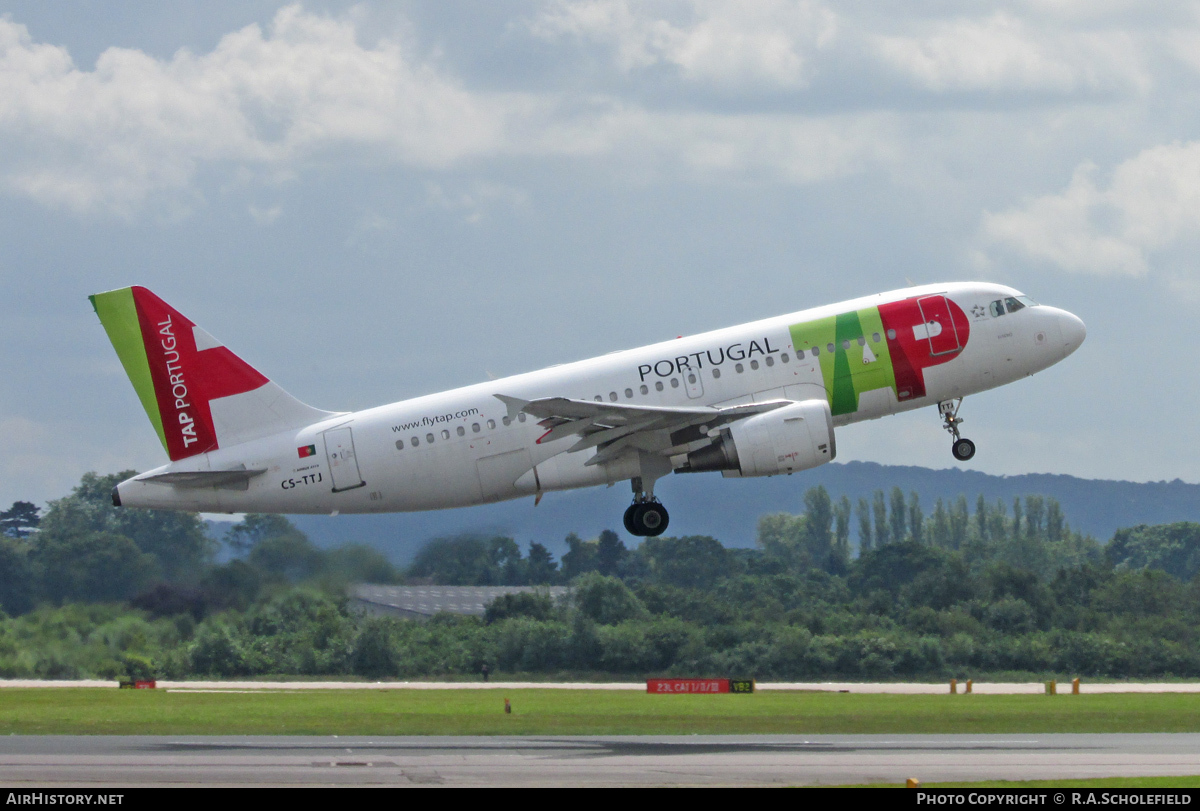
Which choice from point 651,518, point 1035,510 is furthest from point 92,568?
point 1035,510

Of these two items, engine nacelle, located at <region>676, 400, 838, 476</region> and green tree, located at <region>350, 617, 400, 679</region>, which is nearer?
engine nacelle, located at <region>676, 400, 838, 476</region>

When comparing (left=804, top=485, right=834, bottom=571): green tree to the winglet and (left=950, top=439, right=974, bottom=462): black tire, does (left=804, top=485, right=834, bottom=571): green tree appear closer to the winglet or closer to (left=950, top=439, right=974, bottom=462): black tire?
(left=950, top=439, right=974, bottom=462): black tire

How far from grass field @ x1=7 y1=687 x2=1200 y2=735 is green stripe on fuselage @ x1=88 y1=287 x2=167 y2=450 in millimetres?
11879

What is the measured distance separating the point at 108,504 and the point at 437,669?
17598mm

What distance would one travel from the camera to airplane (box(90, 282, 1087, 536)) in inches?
1665

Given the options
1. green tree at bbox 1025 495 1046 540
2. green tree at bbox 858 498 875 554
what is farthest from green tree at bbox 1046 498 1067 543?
green tree at bbox 858 498 875 554

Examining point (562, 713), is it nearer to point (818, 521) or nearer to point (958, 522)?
point (818, 521)

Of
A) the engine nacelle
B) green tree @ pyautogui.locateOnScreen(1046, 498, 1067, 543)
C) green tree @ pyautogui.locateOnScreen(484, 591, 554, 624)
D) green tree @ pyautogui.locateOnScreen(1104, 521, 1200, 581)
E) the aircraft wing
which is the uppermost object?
the aircraft wing

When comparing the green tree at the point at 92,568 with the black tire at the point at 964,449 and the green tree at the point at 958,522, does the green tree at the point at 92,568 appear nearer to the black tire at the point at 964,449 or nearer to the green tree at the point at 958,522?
the black tire at the point at 964,449

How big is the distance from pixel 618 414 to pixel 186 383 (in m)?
12.8

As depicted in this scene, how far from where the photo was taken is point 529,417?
43.0 meters

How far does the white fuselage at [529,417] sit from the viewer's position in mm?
42688

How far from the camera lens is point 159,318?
150ft
